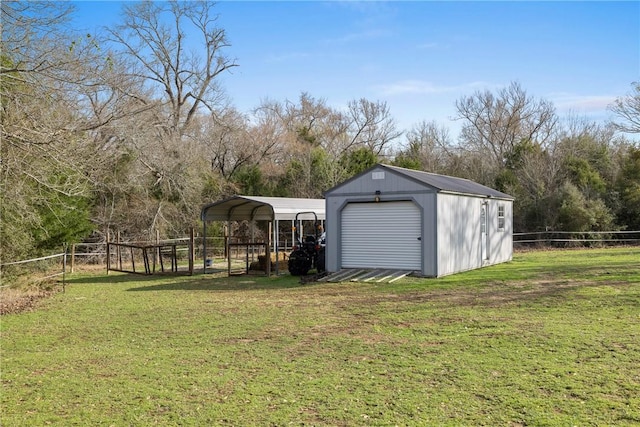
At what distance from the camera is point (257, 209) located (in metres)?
20.5

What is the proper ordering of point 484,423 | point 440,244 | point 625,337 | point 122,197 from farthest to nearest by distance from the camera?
point 122,197, point 440,244, point 625,337, point 484,423

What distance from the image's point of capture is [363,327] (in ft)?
28.7

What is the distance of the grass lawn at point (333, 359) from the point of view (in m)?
5.02

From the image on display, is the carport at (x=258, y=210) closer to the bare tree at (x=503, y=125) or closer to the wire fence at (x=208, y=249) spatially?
the wire fence at (x=208, y=249)

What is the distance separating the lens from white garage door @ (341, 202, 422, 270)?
1510 cm

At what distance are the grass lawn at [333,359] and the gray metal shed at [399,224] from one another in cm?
272

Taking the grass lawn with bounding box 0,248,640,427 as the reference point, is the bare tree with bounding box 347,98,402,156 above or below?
above

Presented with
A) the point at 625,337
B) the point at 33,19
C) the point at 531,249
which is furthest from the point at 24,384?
the point at 531,249

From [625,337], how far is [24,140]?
9.55 metres

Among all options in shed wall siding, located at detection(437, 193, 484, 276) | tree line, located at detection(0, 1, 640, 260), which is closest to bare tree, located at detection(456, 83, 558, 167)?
tree line, located at detection(0, 1, 640, 260)

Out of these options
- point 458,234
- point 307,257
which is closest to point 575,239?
point 458,234

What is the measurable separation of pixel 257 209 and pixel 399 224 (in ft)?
22.3

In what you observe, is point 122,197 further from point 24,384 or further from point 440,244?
point 24,384

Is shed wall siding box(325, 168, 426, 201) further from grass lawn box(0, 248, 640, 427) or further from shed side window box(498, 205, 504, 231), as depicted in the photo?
shed side window box(498, 205, 504, 231)
